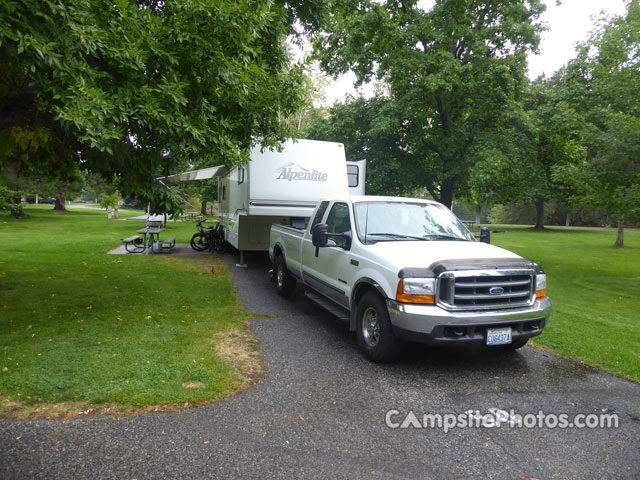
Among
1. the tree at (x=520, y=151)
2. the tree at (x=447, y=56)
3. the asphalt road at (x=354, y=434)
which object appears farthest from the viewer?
the tree at (x=447, y=56)

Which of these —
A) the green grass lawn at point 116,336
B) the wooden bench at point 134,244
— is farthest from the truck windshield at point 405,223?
the wooden bench at point 134,244

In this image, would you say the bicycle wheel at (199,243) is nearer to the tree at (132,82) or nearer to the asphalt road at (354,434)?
the tree at (132,82)

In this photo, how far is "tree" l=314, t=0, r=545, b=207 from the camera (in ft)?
57.5

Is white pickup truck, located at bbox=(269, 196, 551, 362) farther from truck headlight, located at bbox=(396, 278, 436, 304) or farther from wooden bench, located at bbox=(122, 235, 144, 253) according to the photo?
wooden bench, located at bbox=(122, 235, 144, 253)

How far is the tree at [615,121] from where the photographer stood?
10.0 metres

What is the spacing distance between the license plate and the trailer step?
1.80m

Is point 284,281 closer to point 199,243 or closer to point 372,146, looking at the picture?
point 199,243

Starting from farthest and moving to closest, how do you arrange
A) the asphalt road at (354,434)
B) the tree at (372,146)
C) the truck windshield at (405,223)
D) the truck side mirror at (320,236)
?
the tree at (372,146)
the truck windshield at (405,223)
the truck side mirror at (320,236)
the asphalt road at (354,434)

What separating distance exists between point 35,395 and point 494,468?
12.8ft

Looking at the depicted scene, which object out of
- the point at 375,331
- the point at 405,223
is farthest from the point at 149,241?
the point at 375,331

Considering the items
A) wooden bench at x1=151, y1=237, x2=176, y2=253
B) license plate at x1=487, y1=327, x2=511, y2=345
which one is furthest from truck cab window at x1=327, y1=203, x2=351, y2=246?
wooden bench at x1=151, y1=237, x2=176, y2=253

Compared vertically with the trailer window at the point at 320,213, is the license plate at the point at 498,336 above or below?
below

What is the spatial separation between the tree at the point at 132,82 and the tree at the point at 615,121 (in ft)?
27.3

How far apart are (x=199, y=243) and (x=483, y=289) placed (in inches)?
522
